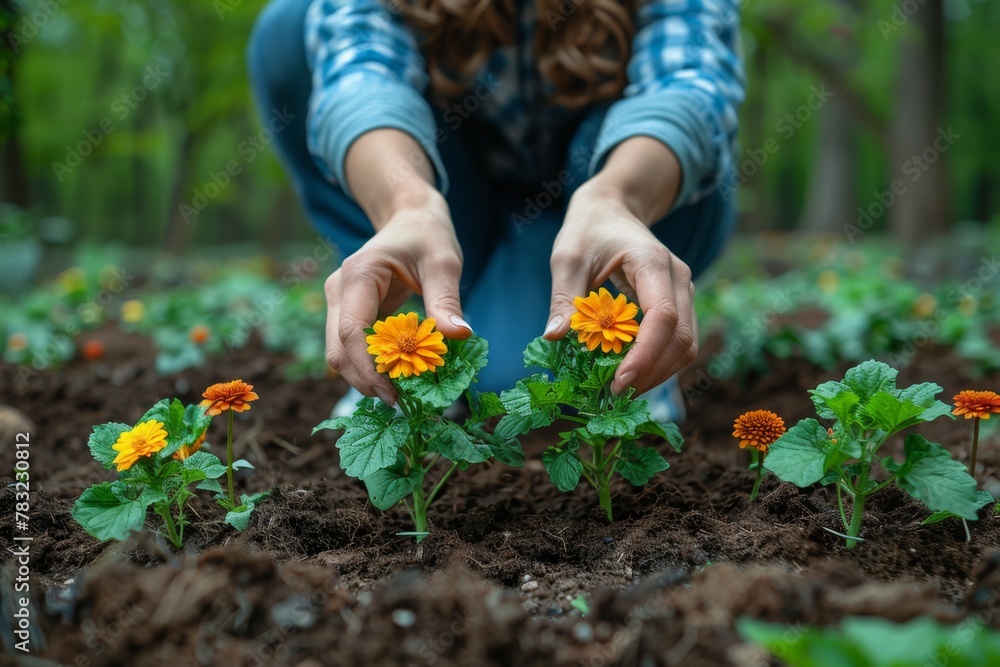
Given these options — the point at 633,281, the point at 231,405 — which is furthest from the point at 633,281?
the point at 231,405

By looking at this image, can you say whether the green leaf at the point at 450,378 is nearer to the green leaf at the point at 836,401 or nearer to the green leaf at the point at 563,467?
the green leaf at the point at 563,467

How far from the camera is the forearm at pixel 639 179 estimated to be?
1.52 metres

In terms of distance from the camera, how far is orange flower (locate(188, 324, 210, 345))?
292 cm

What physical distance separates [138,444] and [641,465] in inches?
31.9

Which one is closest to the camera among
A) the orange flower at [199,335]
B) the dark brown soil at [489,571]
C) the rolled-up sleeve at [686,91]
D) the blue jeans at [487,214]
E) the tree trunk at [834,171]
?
the dark brown soil at [489,571]

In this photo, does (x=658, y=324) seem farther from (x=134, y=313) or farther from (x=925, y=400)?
(x=134, y=313)

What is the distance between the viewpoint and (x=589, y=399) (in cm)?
126

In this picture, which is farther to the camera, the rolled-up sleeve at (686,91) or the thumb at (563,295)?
the rolled-up sleeve at (686,91)

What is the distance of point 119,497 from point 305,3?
168 cm

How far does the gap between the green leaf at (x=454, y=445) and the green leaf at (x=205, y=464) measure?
34 centimetres

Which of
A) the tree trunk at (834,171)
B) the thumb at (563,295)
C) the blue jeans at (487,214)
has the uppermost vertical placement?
the thumb at (563,295)

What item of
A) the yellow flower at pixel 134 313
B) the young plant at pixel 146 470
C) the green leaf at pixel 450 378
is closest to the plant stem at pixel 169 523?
the young plant at pixel 146 470

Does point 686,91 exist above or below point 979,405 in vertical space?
above

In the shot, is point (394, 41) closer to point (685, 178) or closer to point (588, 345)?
point (685, 178)
